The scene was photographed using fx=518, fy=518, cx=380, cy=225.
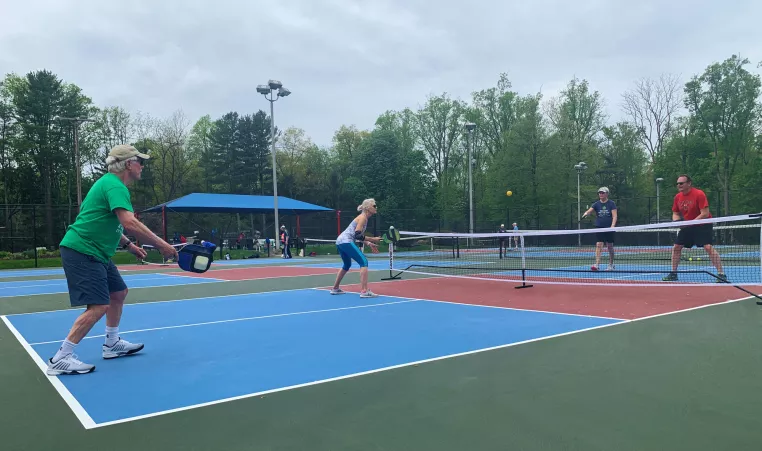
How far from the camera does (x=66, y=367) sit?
3805 mm

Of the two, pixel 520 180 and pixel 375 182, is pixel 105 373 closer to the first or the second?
pixel 520 180

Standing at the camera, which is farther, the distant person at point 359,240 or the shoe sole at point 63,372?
the distant person at point 359,240

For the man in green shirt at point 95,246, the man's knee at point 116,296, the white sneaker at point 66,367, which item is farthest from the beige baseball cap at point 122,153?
the white sneaker at point 66,367

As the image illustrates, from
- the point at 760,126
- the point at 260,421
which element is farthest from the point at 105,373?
the point at 760,126

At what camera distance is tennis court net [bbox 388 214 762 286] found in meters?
7.75

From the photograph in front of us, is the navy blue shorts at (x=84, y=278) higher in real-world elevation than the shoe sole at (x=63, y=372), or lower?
higher

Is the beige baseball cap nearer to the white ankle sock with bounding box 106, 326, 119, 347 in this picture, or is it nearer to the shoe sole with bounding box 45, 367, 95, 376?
the white ankle sock with bounding box 106, 326, 119, 347

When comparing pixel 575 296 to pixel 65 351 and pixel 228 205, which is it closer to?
pixel 65 351

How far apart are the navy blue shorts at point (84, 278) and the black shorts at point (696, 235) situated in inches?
299

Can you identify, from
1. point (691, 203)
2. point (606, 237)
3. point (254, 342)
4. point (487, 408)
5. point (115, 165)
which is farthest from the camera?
point (606, 237)

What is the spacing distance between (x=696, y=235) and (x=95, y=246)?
7810 millimetres

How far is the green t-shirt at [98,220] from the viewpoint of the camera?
12.7 ft

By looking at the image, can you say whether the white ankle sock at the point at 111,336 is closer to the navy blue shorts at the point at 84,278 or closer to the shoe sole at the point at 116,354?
the shoe sole at the point at 116,354

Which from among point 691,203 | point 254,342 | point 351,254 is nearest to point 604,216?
point 691,203
